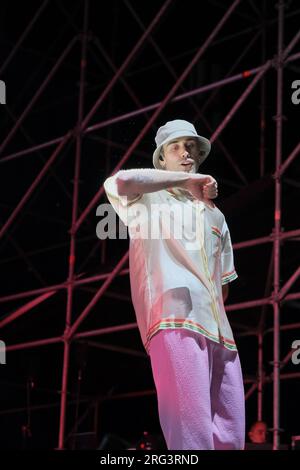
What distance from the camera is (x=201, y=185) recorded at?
3.41 metres

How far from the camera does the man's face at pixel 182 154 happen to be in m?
3.64

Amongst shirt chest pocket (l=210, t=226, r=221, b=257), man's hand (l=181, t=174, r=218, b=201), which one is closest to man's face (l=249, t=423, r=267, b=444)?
shirt chest pocket (l=210, t=226, r=221, b=257)

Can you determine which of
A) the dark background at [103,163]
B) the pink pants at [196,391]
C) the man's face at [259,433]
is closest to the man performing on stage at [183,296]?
the pink pants at [196,391]

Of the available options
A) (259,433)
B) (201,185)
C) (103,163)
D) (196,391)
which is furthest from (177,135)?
(103,163)

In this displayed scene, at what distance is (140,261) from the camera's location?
3.53 meters

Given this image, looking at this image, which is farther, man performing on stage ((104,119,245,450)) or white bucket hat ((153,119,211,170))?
white bucket hat ((153,119,211,170))

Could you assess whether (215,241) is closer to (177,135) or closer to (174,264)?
(174,264)

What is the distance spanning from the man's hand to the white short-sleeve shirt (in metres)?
0.18

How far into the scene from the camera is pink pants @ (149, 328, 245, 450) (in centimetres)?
326

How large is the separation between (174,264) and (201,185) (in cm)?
27

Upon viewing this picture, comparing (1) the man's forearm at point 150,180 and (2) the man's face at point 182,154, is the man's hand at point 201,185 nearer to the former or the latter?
(1) the man's forearm at point 150,180

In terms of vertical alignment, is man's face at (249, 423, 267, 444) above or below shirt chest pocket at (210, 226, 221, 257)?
above

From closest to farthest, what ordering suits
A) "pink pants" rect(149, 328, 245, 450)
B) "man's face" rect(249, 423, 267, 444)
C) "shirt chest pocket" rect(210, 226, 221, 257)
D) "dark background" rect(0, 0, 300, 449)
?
1. "pink pants" rect(149, 328, 245, 450)
2. "shirt chest pocket" rect(210, 226, 221, 257)
3. "man's face" rect(249, 423, 267, 444)
4. "dark background" rect(0, 0, 300, 449)

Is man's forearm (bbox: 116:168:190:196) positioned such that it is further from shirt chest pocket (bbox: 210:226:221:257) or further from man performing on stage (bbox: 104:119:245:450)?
shirt chest pocket (bbox: 210:226:221:257)
